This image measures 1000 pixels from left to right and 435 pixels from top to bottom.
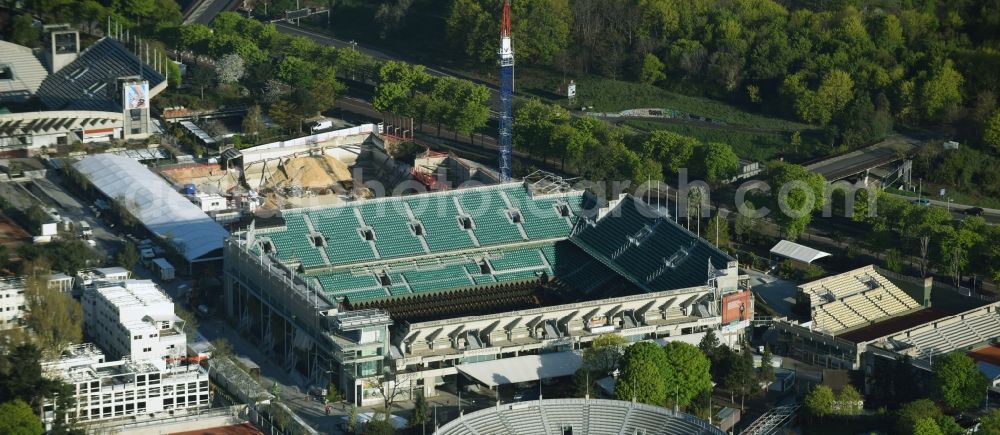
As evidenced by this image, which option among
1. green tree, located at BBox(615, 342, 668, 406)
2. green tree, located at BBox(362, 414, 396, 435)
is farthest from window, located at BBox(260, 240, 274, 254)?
green tree, located at BBox(615, 342, 668, 406)

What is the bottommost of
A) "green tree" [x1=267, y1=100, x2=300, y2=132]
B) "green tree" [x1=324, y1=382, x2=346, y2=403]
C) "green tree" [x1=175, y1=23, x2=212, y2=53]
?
"green tree" [x1=324, y1=382, x2=346, y2=403]

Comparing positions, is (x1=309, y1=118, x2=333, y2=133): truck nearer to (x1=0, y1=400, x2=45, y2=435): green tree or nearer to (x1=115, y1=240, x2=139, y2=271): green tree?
(x1=115, y1=240, x2=139, y2=271): green tree

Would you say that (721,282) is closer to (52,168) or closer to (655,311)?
(655,311)

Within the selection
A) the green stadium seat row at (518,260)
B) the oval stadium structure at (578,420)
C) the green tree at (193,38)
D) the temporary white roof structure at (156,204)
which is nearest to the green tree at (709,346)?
the oval stadium structure at (578,420)

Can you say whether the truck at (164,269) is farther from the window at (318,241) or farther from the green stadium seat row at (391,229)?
the green stadium seat row at (391,229)

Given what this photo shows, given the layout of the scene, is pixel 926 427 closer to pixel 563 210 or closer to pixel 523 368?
pixel 523 368

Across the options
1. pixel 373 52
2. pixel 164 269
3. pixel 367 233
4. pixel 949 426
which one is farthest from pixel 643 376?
pixel 373 52
